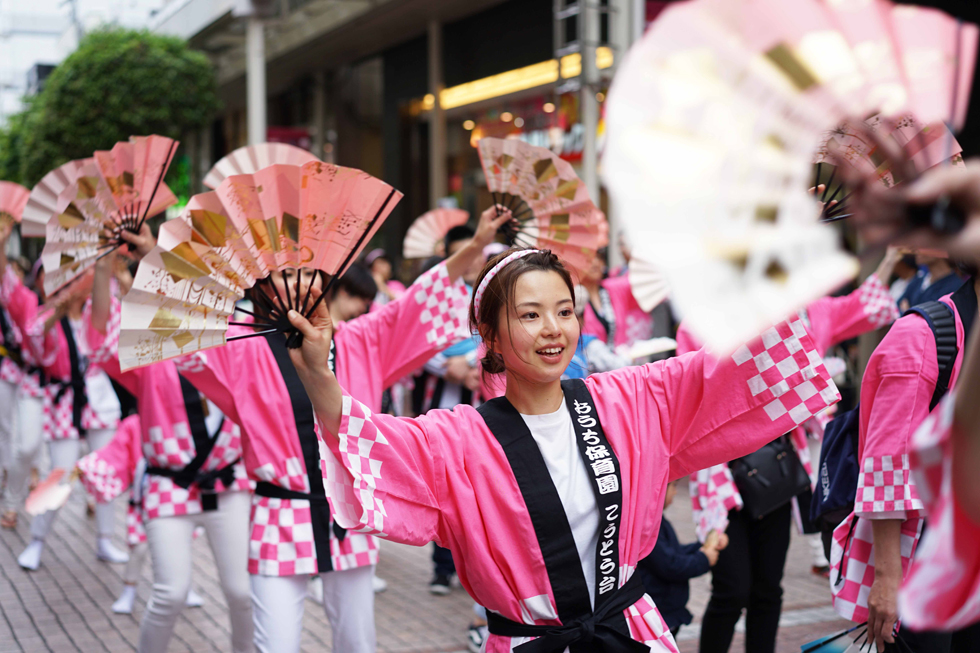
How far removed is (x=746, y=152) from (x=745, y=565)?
3.18 meters

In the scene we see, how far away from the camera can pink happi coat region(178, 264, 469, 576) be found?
11.3 ft

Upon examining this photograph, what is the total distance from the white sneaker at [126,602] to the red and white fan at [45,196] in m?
2.49

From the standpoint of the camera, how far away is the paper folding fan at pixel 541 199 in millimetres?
3701

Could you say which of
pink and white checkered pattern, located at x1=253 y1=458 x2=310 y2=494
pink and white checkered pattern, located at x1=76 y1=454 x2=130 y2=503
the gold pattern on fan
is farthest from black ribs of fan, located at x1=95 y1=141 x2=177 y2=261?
the gold pattern on fan

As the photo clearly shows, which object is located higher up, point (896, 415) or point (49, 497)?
point (896, 415)

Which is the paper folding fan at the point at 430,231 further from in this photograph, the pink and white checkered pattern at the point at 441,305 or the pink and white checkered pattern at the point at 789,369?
the pink and white checkered pattern at the point at 789,369

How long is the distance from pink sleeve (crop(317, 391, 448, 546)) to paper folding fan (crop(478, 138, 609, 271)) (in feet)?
5.45

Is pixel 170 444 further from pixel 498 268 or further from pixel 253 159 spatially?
pixel 498 268

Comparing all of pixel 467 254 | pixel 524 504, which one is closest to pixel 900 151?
pixel 524 504

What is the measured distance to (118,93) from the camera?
18.9 m

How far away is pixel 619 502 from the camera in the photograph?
2.26m

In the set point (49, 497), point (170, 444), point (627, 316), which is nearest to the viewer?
point (170, 444)

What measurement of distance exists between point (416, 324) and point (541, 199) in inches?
28.8

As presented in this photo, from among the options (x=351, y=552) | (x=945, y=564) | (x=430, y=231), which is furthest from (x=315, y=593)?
(x=945, y=564)
